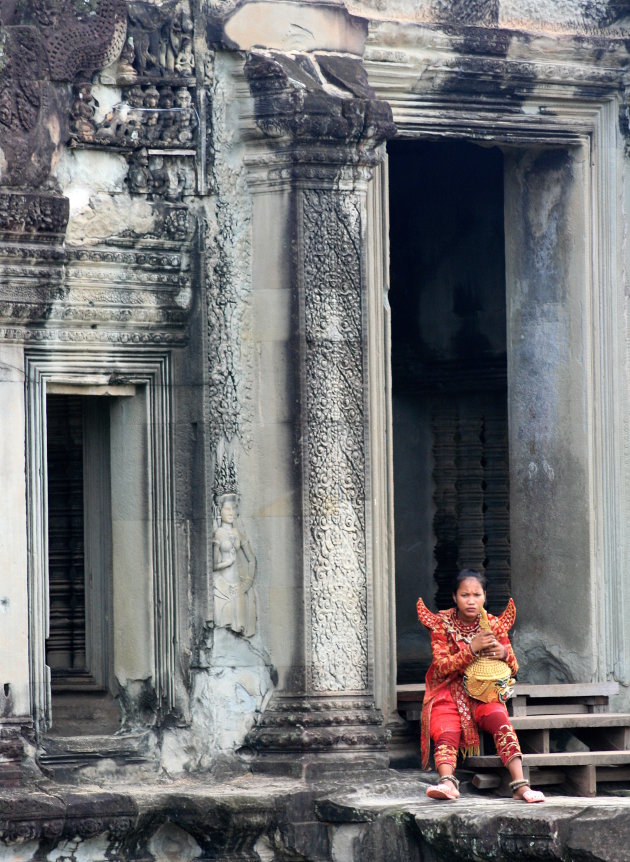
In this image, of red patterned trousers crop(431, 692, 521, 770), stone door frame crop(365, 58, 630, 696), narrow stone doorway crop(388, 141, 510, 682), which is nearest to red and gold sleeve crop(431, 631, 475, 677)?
red patterned trousers crop(431, 692, 521, 770)

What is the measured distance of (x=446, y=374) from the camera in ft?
53.0

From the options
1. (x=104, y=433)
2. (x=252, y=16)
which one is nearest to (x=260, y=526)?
(x=104, y=433)

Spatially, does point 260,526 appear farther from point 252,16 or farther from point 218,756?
point 252,16

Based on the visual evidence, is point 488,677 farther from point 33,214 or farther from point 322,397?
point 33,214

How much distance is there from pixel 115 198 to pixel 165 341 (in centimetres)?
82

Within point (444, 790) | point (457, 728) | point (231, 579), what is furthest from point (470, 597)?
point (231, 579)

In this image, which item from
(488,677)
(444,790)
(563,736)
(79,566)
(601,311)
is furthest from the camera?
(601,311)

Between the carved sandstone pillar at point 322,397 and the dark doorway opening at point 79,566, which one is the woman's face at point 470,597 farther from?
the dark doorway opening at point 79,566

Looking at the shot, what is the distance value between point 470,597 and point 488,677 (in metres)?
0.43

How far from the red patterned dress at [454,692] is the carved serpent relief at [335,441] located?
39 centimetres

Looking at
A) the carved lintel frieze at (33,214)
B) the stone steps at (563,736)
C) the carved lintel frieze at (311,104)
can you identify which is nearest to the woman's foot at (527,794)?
the stone steps at (563,736)

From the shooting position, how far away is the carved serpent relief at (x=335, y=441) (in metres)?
12.3

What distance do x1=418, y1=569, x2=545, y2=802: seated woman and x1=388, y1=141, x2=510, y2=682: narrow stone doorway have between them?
3385 millimetres

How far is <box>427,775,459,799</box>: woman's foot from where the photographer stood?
1180 cm
